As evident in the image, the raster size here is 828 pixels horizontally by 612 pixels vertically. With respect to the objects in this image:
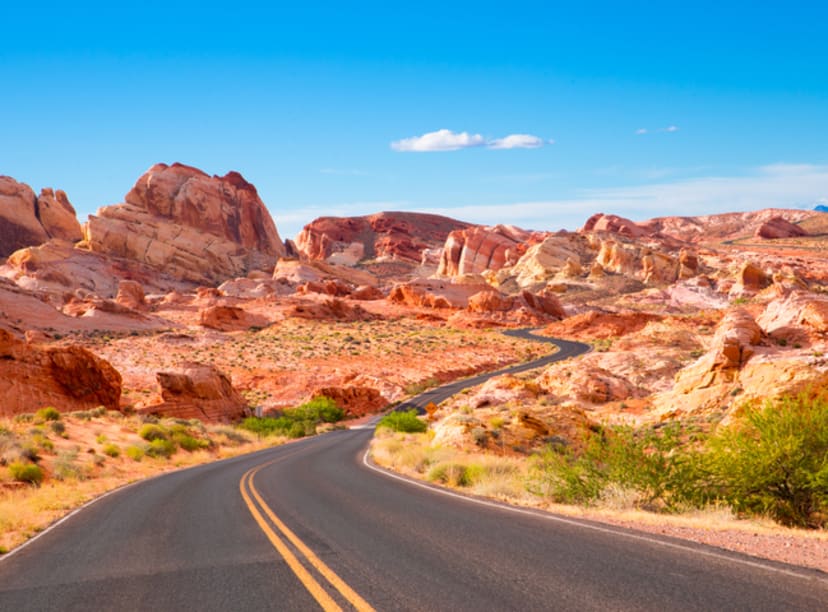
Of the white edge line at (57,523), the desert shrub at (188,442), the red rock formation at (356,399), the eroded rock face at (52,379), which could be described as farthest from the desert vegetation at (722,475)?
the red rock formation at (356,399)

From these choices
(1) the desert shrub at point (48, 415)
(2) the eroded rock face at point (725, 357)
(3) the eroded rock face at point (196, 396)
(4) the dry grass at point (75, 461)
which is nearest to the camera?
(4) the dry grass at point (75, 461)

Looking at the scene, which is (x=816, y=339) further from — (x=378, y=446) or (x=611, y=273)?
(x=611, y=273)

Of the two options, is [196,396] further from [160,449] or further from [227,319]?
[227,319]

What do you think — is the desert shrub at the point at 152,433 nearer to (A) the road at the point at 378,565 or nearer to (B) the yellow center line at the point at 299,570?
(A) the road at the point at 378,565

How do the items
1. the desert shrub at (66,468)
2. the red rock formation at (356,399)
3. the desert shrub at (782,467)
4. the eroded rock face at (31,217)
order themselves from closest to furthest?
the desert shrub at (782,467), the desert shrub at (66,468), the red rock formation at (356,399), the eroded rock face at (31,217)

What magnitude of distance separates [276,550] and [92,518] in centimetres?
588

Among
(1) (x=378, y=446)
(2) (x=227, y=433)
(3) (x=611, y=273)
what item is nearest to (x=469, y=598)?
(1) (x=378, y=446)

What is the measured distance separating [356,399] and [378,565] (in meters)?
42.9

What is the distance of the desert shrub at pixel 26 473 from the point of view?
16734mm

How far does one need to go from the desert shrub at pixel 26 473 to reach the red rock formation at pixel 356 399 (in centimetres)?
3056

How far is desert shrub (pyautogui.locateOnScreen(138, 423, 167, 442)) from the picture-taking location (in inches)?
1099

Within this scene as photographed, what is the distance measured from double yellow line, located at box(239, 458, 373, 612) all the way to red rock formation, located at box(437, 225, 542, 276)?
4993 inches

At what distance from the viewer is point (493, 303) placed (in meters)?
88.9

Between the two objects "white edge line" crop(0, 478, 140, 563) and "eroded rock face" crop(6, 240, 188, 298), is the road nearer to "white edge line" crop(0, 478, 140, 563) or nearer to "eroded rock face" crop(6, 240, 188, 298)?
"white edge line" crop(0, 478, 140, 563)
